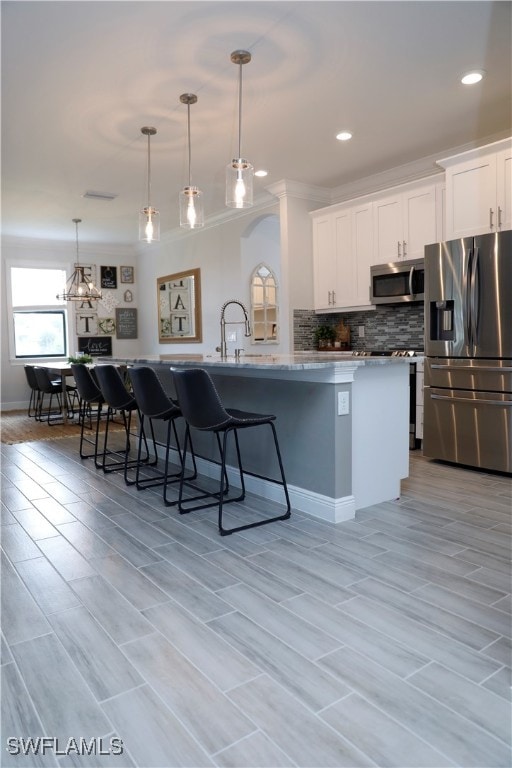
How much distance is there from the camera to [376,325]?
593cm

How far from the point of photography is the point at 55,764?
1321mm

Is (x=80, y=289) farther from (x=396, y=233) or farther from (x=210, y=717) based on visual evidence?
(x=210, y=717)

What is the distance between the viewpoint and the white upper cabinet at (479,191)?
3.94 m

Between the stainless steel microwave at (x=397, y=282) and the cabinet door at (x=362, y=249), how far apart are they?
12 centimetres

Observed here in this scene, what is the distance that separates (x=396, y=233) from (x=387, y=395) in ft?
8.25

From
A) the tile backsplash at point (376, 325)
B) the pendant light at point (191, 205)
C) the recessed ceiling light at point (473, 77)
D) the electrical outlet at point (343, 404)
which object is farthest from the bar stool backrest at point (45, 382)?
the recessed ceiling light at point (473, 77)

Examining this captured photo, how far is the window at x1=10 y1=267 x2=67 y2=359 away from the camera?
875 cm

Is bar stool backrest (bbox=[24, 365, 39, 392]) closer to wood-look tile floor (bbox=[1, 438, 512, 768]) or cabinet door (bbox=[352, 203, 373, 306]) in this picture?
cabinet door (bbox=[352, 203, 373, 306])

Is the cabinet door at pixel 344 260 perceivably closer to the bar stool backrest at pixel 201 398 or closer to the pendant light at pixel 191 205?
the pendant light at pixel 191 205

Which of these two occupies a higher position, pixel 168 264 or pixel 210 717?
pixel 168 264

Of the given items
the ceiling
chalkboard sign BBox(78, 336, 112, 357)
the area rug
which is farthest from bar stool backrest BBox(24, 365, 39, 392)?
the ceiling

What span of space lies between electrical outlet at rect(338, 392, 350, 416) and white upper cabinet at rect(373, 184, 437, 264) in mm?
2575

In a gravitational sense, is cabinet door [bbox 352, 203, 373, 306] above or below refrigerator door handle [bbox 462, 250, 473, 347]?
above

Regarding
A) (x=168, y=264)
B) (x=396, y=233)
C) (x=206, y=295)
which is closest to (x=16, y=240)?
(x=168, y=264)
